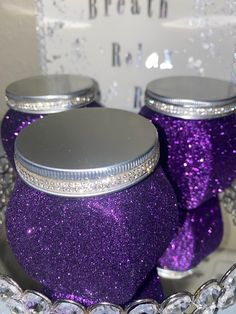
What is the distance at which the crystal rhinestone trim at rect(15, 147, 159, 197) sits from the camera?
0.83ft

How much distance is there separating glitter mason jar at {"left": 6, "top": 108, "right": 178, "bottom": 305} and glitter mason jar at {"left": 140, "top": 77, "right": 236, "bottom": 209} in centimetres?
7

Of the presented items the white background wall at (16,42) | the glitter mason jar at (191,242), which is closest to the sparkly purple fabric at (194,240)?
the glitter mason jar at (191,242)

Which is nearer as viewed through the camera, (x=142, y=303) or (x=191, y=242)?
(x=142, y=303)

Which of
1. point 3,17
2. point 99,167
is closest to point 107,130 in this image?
point 99,167

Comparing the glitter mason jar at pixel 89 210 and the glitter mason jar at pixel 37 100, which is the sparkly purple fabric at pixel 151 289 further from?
the glitter mason jar at pixel 37 100

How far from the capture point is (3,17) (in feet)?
1.38

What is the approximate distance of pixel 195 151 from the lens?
37cm

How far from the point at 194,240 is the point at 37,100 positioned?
206mm

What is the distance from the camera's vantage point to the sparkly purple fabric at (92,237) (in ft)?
0.87

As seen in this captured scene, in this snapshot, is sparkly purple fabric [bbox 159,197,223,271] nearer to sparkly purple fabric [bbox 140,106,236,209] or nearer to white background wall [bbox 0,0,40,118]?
sparkly purple fabric [bbox 140,106,236,209]

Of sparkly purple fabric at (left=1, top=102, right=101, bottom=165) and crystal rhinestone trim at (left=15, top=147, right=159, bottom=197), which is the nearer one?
crystal rhinestone trim at (left=15, top=147, right=159, bottom=197)

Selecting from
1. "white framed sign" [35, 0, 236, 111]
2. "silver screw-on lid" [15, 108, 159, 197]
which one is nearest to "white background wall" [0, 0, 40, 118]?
"white framed sign" [35, 0, 236, 111]

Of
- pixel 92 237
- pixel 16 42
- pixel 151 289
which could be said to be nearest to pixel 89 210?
pixel 92 237

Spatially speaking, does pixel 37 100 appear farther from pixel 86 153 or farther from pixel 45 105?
pixel 86 153
